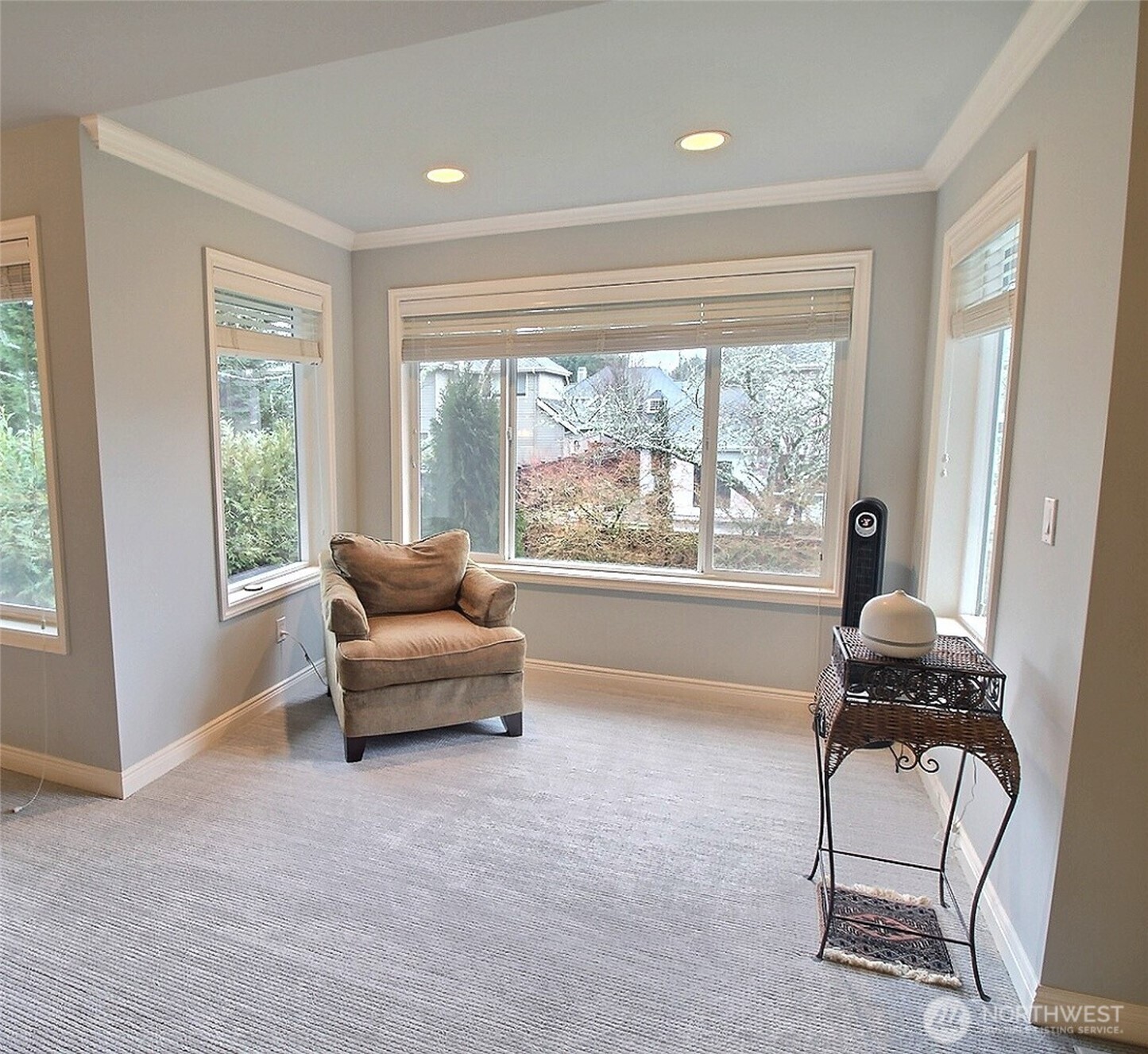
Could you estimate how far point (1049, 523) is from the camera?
1696 mm

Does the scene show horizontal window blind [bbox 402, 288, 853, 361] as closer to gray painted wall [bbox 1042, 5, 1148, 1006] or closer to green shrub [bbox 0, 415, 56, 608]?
gray painted wall [bbox 1042, 5, 1148, 1006]

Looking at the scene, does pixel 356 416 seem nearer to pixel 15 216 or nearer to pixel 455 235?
pixel 455 235

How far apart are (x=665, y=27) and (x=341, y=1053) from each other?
265cm

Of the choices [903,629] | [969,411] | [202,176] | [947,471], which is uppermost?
[202,176]

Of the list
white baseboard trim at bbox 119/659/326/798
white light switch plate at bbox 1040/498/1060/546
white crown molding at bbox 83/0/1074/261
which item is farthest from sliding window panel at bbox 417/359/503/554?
white light switch plate at bbox 1040/498/1060/546

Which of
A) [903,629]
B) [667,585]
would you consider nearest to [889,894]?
[903,629]

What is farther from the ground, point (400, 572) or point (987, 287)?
point (987, 287)

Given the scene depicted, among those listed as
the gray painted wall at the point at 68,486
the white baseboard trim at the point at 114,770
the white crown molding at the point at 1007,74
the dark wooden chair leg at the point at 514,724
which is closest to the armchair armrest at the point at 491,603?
the dark wooden chair leg at the point at 514,724

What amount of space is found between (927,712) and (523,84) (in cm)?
218

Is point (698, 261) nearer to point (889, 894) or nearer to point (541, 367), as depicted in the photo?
point (541, 367)

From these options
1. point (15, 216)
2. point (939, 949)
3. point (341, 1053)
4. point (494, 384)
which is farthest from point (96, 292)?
point (939, 949)

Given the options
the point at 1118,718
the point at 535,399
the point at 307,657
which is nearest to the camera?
the point at 1118,718

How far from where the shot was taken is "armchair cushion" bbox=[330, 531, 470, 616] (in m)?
3.29

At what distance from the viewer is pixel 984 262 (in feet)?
7.72
